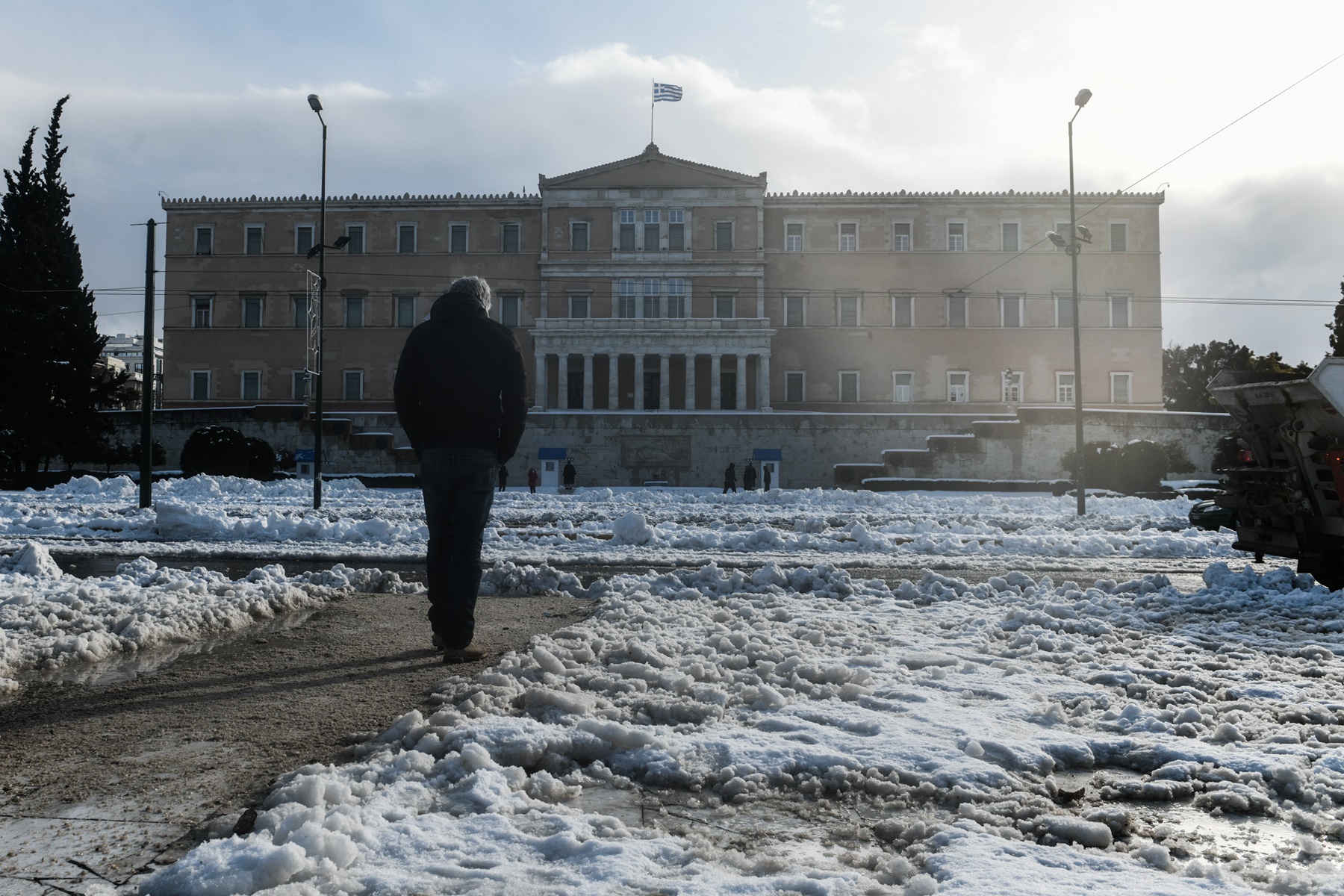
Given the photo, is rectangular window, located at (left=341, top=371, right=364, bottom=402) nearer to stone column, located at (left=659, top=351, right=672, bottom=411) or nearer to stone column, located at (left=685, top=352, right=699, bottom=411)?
stone column, located at (left=659, top=351, right=672, bottom=411)

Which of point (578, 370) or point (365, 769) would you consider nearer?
point (365, 769)

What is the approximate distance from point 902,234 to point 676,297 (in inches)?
529

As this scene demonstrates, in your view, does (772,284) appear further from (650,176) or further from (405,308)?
(405,308)

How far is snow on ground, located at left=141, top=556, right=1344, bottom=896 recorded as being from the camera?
85.7 inches

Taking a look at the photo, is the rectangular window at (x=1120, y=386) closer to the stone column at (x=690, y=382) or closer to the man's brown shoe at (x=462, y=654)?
the stone column at (x=690, y=382)

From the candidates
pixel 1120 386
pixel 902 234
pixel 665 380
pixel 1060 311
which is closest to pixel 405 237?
pixel 665 380

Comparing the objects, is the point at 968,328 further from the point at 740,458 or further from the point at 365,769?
the point at 365,769

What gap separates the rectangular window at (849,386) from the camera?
51812 mm

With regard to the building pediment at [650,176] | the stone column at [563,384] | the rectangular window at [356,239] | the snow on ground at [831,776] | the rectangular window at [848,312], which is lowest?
the snow on ground at [831,776]

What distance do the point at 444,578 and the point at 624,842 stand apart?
9.26ft

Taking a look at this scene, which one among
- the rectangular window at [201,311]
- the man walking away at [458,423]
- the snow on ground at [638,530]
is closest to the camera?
the man walking away at [458,423]

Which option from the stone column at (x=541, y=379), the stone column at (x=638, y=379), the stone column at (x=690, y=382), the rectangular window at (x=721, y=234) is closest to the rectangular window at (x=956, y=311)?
the rectangular window at (x=721, y=234)

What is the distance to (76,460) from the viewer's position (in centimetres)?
3609

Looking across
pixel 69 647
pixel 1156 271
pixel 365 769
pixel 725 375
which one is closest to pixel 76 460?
pixel 725 375
